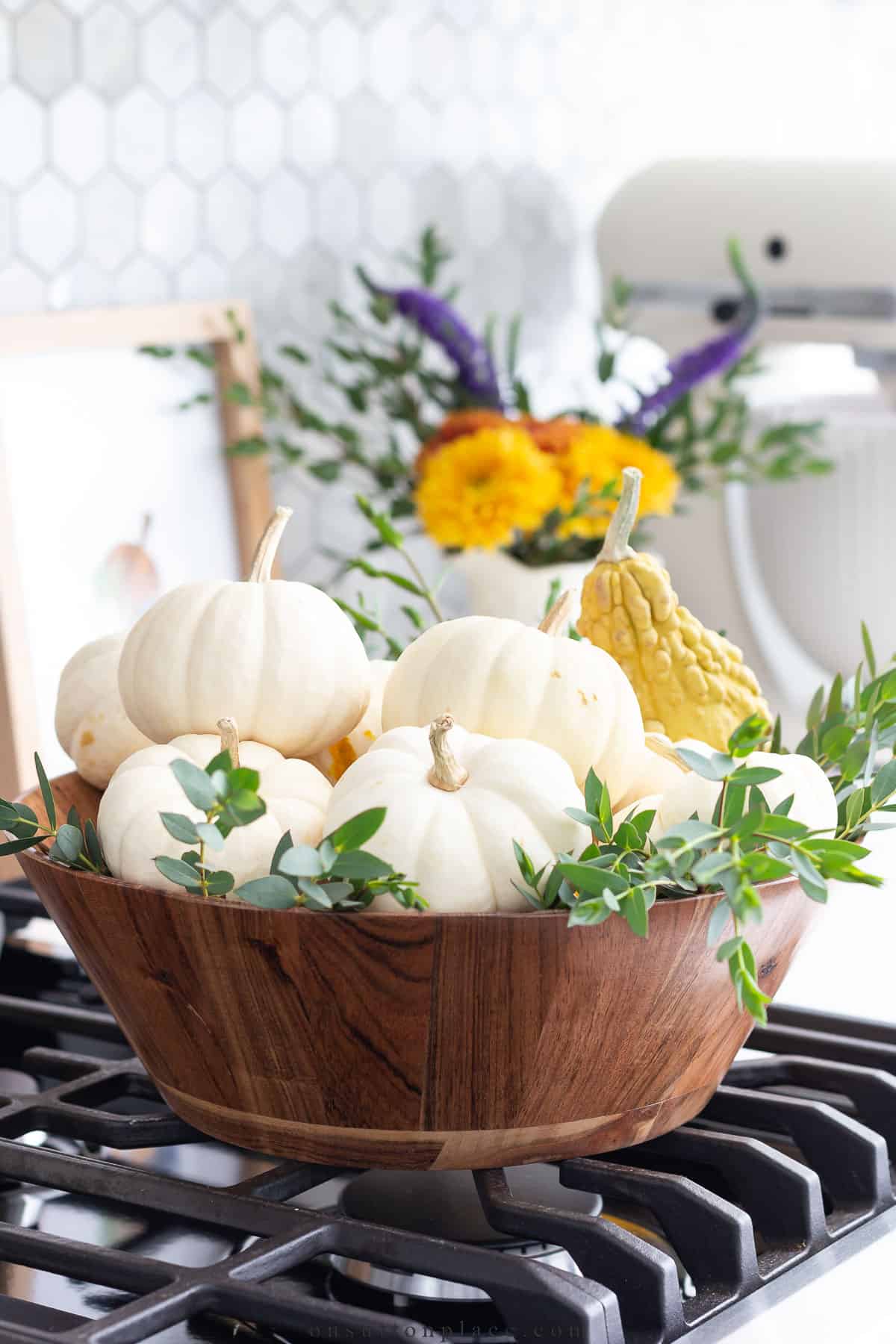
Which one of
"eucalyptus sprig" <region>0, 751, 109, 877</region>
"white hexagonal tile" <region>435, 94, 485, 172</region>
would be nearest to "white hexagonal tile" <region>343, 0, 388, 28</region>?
"white hexagonal tile" <region>435, 94, 485, 172</region>

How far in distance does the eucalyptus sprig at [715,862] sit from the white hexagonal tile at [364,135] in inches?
46.2

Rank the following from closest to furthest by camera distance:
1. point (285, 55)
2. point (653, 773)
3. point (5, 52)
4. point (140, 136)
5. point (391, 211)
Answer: point (653, 773), point (5, 52), point (140, 136), point (285, 55), point (391, 211)

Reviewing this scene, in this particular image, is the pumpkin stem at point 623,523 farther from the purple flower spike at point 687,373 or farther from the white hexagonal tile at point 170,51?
the white hexagonal tile at point 170,51

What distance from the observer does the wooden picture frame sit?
116cm

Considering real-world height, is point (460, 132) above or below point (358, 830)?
above

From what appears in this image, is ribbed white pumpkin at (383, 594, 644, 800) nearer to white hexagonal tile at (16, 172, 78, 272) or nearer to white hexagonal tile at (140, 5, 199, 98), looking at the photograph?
white hexagonal tile at (16, 172, 78, 272)

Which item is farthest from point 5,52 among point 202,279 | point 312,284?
point 312,284

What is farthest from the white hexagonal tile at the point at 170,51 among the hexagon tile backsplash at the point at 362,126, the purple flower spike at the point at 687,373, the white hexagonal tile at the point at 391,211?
the purple flower spike at the point at 687,373

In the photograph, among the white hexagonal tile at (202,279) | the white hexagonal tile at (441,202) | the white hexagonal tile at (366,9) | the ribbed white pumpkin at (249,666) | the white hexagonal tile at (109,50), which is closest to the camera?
the ribbed white pumpkin at (249,666)

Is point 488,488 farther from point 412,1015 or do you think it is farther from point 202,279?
point 412,1015

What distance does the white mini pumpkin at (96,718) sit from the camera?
22.3 inches

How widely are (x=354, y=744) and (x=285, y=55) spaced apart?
1039mm

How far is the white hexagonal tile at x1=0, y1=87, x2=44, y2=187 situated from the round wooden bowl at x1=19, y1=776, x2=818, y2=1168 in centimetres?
87

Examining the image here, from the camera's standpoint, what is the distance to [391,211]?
5.09ft
